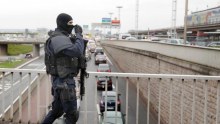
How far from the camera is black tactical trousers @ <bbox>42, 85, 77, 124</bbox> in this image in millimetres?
4309

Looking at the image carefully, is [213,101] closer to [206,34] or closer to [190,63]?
[190,63]

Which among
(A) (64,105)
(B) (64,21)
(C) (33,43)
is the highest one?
(B) (64,21)

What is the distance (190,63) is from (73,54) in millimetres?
12945

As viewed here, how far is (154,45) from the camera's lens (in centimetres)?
2662

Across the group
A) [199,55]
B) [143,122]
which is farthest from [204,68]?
[143,122]

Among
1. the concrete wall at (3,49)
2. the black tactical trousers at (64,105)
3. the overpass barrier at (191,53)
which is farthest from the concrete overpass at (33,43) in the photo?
the black tactical trousers at (64,105)

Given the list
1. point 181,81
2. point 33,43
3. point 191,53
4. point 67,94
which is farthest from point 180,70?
point 33,43

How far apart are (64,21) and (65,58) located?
0.53m

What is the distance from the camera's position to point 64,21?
4418 mm

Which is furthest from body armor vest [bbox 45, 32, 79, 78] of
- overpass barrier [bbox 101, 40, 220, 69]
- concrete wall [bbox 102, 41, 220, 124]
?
overpass barrier [bbox 101, 40, 220, 69]

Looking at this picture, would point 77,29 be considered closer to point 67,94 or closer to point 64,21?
point 64,21

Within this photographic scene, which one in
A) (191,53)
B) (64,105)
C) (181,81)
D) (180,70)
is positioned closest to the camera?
(64,105)

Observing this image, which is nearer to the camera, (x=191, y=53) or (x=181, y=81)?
(x=181, y=81)

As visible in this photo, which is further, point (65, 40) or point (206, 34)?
point (206, 34)
